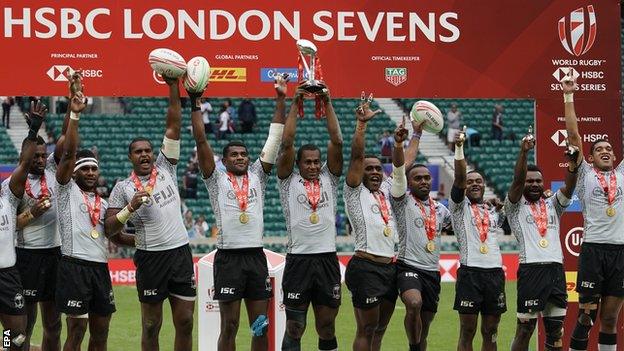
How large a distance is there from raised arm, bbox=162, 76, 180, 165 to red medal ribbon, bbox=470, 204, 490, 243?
11.0 ft

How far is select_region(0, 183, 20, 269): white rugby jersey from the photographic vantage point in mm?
11719

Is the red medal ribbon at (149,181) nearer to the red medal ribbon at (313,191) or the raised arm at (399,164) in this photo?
the red medal ribbon at (313,191)

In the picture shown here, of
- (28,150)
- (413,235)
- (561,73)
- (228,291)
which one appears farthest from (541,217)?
(28,150)

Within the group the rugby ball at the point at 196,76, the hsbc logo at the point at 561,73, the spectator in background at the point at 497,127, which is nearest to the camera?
the rugby ball at the point at 196,76

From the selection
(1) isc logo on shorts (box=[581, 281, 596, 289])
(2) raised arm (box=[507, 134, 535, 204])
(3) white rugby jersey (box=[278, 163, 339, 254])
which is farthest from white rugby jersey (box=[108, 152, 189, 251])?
(1) isc logo on shorts (box=[581, 281, 596, 289])

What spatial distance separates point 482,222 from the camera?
12891 millimetres

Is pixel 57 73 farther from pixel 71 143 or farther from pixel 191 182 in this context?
pixel 191 182

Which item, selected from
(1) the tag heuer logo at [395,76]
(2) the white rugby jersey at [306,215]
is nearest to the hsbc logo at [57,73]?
(2) the white rugby jersey at [306,215]

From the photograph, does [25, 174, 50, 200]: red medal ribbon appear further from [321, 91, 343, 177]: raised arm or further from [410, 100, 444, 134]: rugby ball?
[410, 100, 444, 134]: rugby ball

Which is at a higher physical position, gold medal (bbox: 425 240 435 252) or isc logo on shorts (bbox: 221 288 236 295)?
gold medal (bbox: 425 240 435 252)

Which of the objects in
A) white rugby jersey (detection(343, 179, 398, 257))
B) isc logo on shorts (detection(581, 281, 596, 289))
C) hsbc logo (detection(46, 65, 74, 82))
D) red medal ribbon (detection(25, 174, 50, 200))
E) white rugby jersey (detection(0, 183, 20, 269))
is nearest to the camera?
white rugby jersey (detection(0, 183, 20, 269))

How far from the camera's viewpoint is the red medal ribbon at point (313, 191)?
39.9 ft

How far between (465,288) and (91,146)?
63.0 ft

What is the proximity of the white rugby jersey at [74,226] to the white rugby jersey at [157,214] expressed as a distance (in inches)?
12.4
